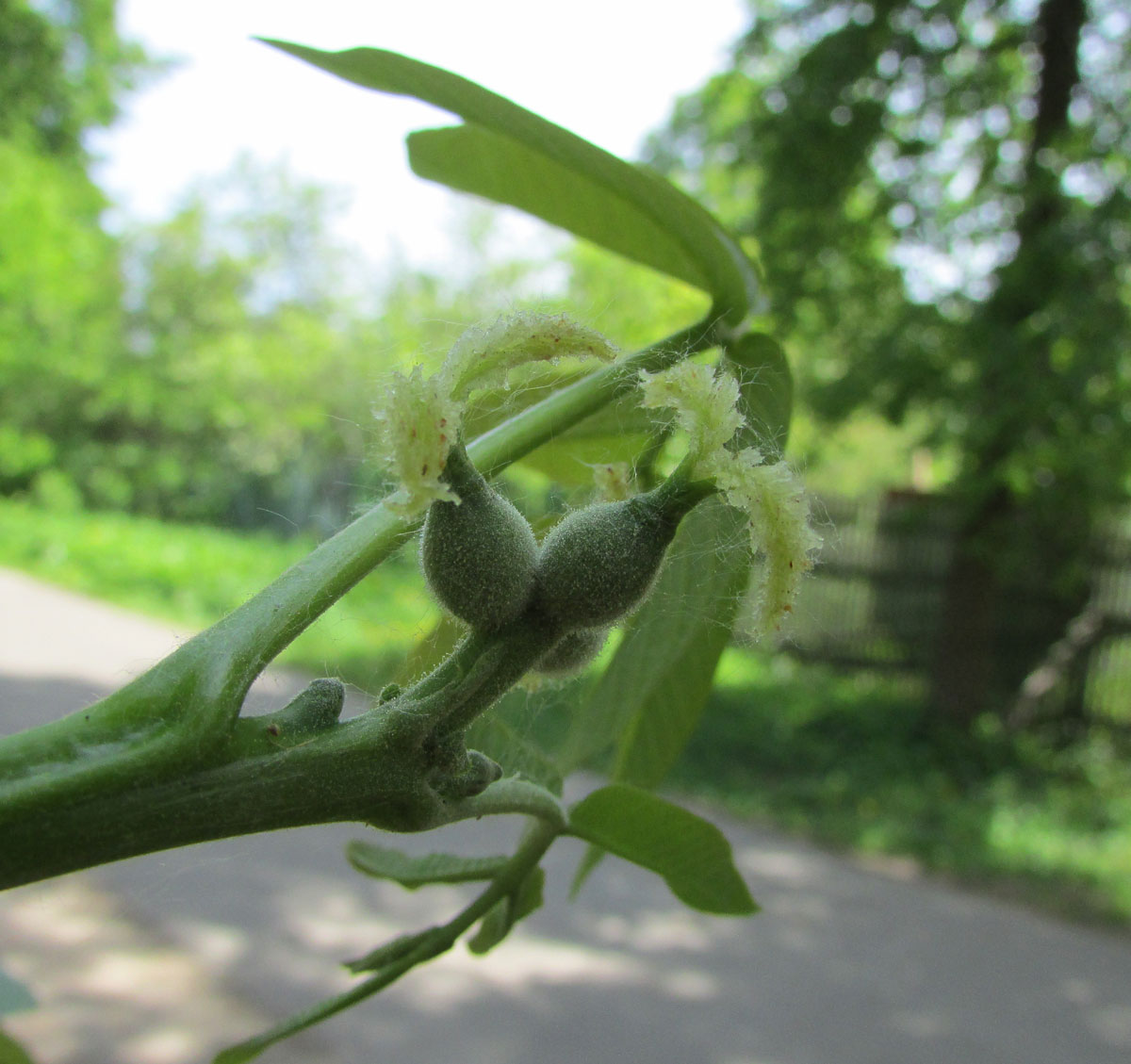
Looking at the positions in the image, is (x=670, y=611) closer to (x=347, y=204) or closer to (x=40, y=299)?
(x=40, y=299)

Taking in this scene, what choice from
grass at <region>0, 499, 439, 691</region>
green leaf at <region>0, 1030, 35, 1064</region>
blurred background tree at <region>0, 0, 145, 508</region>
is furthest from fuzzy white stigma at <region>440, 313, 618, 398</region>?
blurred background tree at <region>0, 0, 145, 508</region>

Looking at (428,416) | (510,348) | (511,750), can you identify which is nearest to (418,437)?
(428,416)

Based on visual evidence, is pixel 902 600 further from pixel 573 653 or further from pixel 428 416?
pixel 428 416

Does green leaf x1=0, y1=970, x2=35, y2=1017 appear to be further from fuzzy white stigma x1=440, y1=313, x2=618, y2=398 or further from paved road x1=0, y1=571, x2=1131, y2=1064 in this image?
paved road x1=0, y1=571, x2=1131, y2=1064

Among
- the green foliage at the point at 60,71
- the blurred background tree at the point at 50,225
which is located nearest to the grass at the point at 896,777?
the blurred background tree at the point at 50,225

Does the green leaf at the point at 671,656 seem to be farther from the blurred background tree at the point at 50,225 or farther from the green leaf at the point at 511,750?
the blurred background tree at the point at 50,225

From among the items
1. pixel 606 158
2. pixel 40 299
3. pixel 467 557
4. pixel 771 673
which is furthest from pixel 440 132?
pixel 40 299
